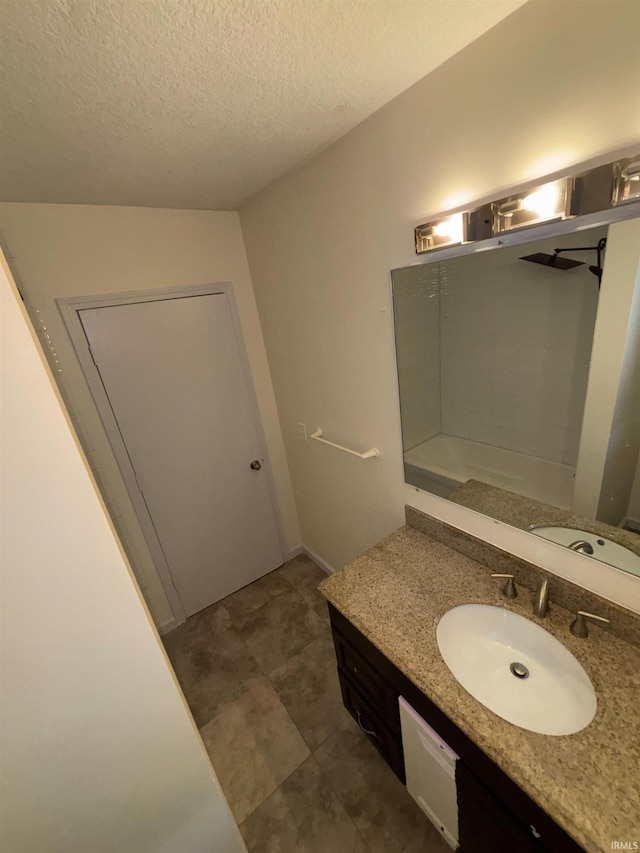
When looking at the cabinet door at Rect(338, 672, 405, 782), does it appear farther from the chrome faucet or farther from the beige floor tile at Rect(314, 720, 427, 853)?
the chrome faucet

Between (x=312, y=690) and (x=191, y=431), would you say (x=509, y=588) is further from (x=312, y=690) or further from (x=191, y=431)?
(x=191, y=431)

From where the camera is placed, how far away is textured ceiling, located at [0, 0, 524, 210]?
694mm

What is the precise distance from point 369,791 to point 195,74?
2520 millimetres

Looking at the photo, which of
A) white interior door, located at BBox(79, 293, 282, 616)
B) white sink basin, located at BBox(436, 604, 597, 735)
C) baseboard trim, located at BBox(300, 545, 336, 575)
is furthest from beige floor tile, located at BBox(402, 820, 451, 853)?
white interior door, located at BBox(79, 293, 282, 616)

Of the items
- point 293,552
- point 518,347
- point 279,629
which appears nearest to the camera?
point 518,347

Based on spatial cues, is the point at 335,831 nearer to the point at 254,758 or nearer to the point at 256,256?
the point at 254,758

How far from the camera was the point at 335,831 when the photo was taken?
4.17ft

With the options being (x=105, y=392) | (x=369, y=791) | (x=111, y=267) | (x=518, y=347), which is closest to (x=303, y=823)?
(x=369, y=791)

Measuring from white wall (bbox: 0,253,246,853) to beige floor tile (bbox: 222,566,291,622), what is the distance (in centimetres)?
142

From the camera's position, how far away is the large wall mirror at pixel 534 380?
90 centimetres

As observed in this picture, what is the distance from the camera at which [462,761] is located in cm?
92

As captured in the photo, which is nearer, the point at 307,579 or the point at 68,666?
the point at 68,666

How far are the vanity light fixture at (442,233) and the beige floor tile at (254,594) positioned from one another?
2.31m

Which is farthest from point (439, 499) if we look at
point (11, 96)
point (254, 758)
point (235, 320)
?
point (11, 96)
